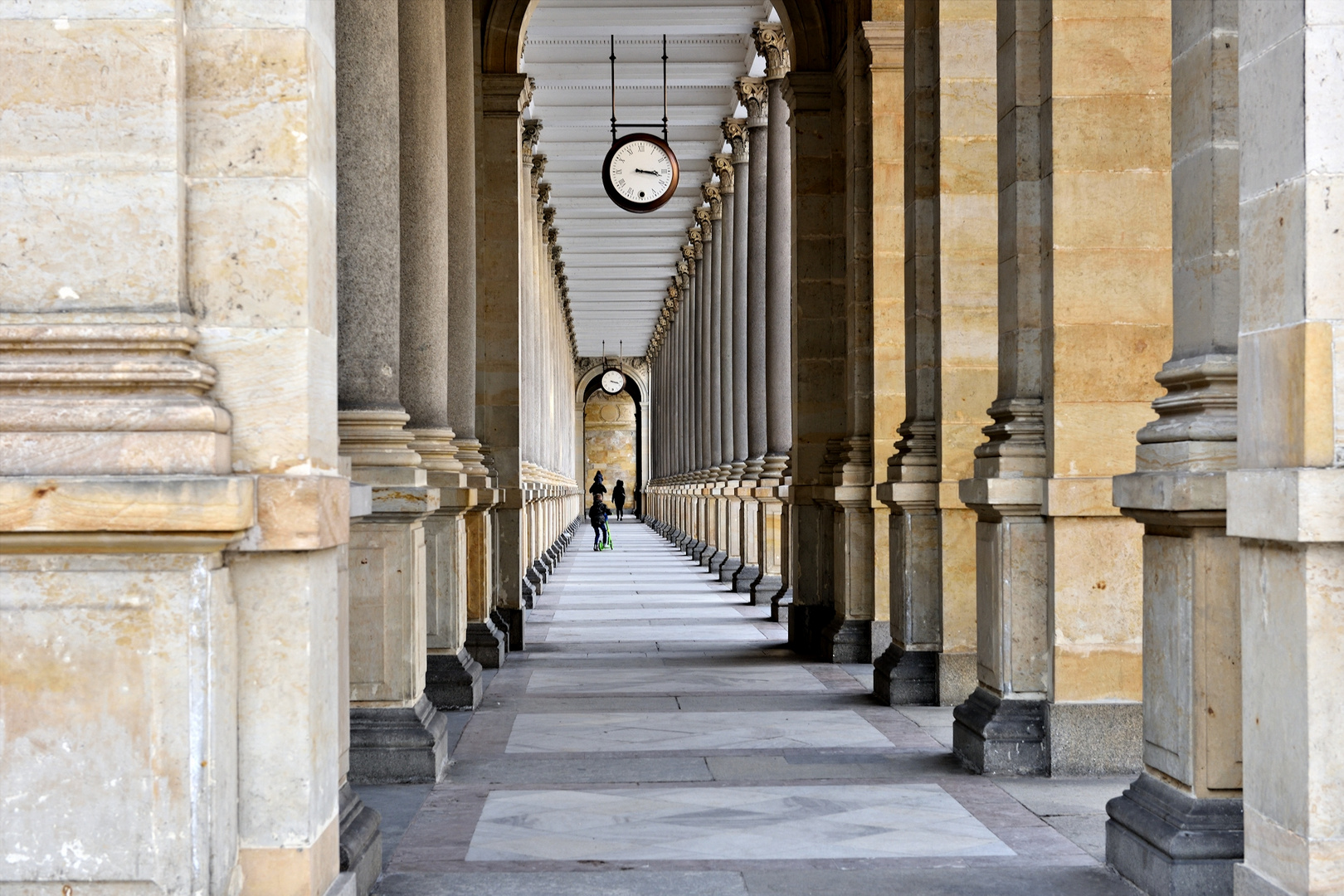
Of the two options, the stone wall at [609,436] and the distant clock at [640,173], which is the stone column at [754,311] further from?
the stone wall at [609,436]

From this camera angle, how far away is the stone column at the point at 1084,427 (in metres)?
7.35

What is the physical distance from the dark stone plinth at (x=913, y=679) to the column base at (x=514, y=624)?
493cm

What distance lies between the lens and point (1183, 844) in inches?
204

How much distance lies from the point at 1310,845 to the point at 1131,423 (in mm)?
3558

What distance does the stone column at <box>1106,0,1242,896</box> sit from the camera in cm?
519

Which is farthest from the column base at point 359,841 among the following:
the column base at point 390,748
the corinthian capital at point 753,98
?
the corinthian capital at point 753,98

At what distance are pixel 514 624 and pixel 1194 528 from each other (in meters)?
9.71

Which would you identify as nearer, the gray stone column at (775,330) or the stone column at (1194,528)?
the stone column at (1194,528)

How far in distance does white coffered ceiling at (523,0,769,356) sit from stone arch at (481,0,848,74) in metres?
7.47

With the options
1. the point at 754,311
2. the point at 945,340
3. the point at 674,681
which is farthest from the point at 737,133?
the point at 945,340

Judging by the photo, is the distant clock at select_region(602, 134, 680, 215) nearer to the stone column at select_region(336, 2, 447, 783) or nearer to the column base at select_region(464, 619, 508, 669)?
the column base at select_region(464, 619, 508, 669)

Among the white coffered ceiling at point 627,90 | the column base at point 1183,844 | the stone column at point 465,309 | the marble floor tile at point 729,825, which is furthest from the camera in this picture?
the white coffered ceiling at point 627,90

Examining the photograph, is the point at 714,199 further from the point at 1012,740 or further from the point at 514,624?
the point at 1012,740

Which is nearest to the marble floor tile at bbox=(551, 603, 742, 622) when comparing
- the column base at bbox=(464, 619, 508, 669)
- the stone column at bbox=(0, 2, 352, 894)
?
the column base at bbox=(464, 619, 508, 669)
